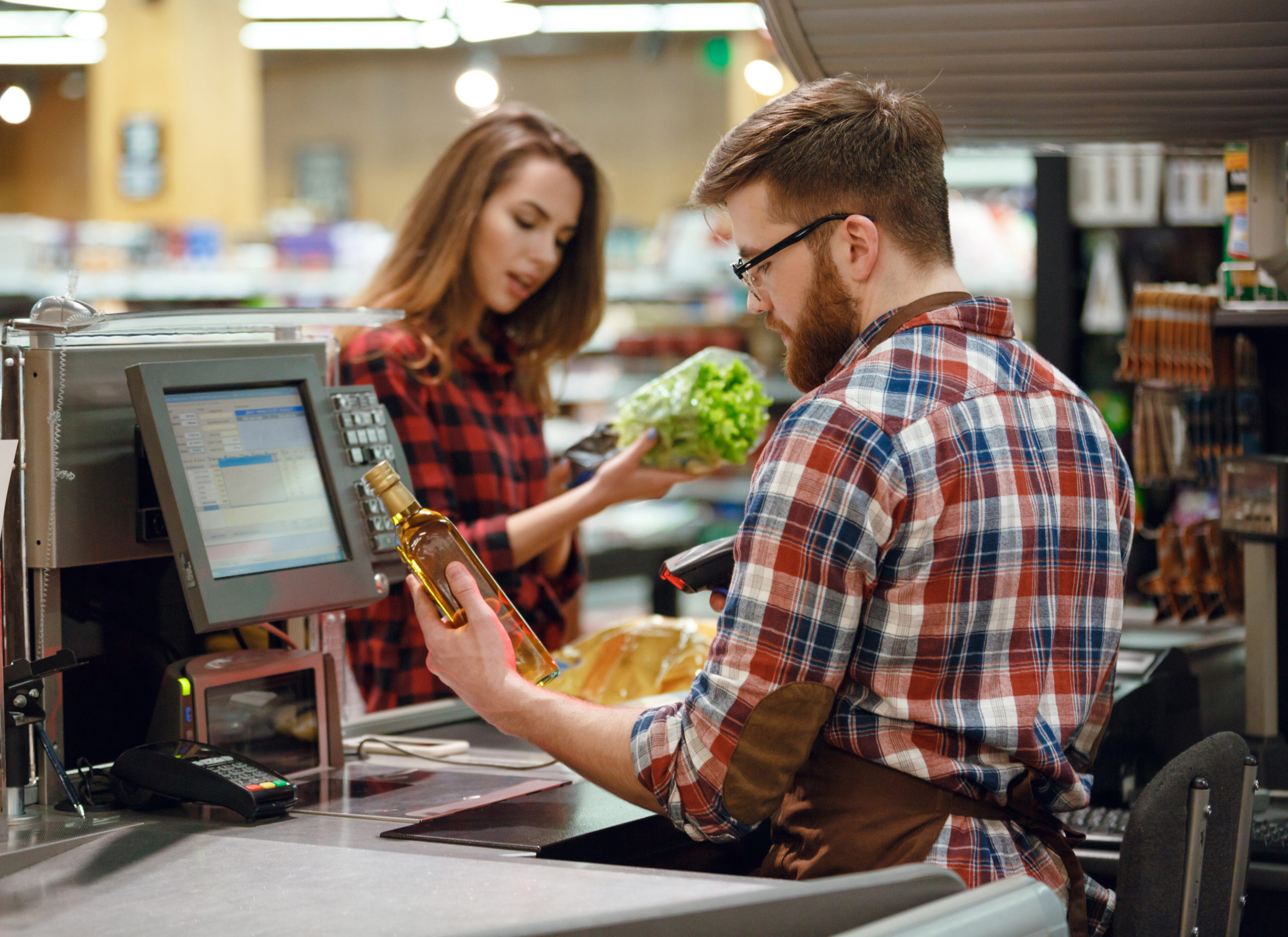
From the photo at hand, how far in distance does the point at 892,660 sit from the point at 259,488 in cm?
84

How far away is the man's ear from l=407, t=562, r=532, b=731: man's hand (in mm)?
547

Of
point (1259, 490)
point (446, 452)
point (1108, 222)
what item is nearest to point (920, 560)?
point (1259, 490)

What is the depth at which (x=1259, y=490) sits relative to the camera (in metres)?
2.39

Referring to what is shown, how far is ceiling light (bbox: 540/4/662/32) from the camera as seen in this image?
794 centimetres

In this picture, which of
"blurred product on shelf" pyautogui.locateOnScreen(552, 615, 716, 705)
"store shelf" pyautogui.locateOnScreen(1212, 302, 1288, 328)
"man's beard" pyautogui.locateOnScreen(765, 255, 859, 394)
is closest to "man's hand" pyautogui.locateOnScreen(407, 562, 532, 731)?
"man's beard" pyautogui.locateOnScreen(765, 255, 859, 394)

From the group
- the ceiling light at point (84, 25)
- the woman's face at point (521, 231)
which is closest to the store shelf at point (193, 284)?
the ceiling light at point (84, 25)

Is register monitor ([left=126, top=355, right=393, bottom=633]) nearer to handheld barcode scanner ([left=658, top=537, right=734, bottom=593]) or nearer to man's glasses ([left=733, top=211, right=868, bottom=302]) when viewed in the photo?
handheld barcode scanner ([left=658, top=537, right=734, bottom=593])

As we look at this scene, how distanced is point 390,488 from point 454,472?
1.15 meters

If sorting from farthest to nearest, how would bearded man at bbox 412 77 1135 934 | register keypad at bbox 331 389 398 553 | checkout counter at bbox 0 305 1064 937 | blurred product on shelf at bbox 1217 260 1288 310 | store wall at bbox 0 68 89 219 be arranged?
store wall at bbox 0 68 89 219, blurred product on shelf at bbox 1217 260 1288 310, register keypad at bbox 331 389 398 553, bearded man at bbox 412 77 1135 934, checkout counter at bbox 0 305 1064 937

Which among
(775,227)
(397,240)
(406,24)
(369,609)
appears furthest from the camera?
(406,24)

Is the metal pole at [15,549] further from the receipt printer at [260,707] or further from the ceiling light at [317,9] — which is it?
the ceiling light at [317,9]

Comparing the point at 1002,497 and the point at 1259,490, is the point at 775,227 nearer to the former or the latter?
the point at 1002,497

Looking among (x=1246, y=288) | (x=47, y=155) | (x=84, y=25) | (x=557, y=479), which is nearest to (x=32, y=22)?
(x=84, y=25)

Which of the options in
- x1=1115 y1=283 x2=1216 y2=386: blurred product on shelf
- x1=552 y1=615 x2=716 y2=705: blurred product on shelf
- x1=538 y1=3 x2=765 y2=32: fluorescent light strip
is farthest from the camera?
x1=538 y1=3 x2=765 y2=32: fluorescent light strip
